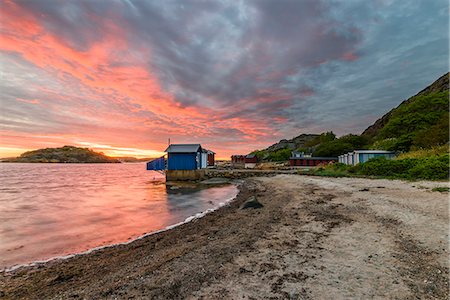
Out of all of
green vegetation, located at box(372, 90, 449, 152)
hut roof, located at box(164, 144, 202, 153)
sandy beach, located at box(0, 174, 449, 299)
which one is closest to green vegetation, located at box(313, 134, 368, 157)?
green vegetation, located at box(372, 90, 449, 152)

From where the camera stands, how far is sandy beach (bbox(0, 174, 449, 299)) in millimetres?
4508

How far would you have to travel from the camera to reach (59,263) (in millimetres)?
7676

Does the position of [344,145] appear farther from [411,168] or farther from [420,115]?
[411,168]

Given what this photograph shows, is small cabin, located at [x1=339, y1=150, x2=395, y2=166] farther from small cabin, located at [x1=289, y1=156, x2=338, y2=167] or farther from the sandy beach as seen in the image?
the sandy beach

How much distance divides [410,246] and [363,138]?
7969cm

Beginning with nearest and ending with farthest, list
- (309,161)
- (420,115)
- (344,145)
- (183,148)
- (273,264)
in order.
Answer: (273,264) → (183,148) → (420,115) → (309,161) → (344,145)

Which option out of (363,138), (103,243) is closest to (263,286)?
(103,243)

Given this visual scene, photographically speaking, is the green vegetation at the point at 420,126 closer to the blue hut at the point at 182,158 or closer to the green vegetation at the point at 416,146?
the green vegetation at the point at 416,146

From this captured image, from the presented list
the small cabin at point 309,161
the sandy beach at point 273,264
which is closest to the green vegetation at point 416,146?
the sandy beach at point 273,264

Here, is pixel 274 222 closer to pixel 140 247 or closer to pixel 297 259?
pixel 297 259

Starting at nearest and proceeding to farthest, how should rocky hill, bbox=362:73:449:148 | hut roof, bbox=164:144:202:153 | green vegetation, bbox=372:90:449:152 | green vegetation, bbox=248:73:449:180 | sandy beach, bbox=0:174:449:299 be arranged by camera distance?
sandy beach, bbox=0:174:449:299, green vegetation, bbox=248:73:449:180, green vegetation, bbox=372:90:449:152, hut roof, bbox=164:144:202:153, rocky hill, bbox=362:73:449:148

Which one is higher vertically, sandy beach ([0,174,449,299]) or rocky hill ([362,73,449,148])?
rocky hill ([362,73,449,148])

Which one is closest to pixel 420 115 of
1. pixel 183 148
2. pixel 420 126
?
pixel 420 126

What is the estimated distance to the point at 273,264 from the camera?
5656mm
